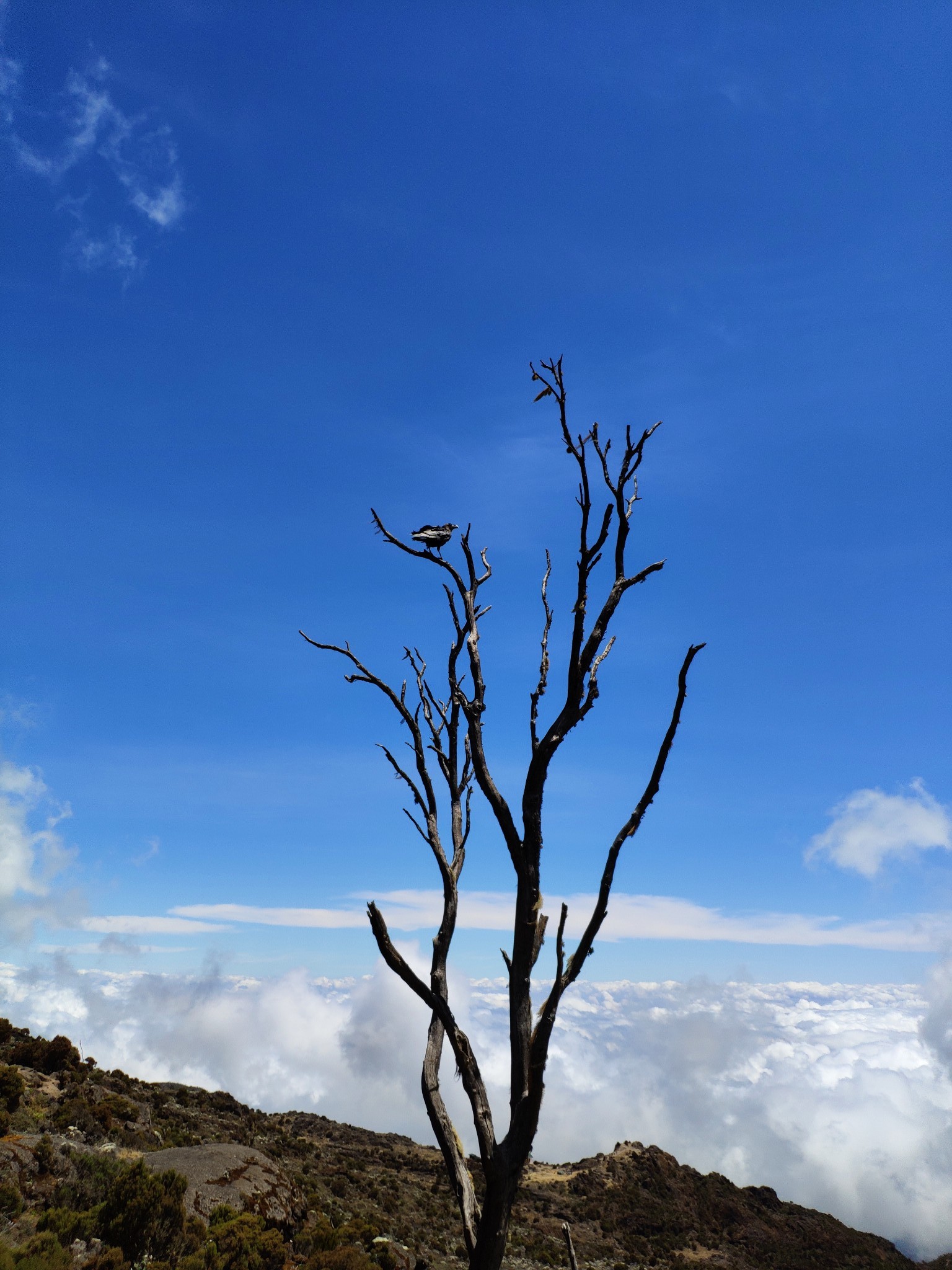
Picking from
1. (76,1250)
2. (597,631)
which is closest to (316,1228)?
(76,1250)

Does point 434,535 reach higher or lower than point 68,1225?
higher

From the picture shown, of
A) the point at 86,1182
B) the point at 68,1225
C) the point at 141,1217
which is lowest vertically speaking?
the point at 86,1182

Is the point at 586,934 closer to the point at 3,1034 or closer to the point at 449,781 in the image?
the point at 449,781

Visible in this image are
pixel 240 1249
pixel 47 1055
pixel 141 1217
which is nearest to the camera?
pixel 141 1217

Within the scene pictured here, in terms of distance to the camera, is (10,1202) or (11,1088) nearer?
(10,1202)

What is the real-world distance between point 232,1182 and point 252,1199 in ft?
3.22

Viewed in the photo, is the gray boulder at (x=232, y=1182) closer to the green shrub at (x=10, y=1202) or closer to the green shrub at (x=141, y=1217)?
the green shrub at (x=141, y=1217)

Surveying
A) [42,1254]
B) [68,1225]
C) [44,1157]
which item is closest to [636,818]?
[42,1254]

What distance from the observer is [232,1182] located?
66.8ft

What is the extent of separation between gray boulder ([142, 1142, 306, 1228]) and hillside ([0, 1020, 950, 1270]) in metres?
0.07

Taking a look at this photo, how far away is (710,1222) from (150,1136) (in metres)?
84.3

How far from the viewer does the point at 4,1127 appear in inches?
773

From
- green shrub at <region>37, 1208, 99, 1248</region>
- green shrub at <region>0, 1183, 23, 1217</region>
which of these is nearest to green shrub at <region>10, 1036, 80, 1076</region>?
green shrub at <region>0, 1183, 23, 1217</region>

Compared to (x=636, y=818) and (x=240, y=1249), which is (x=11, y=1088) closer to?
(x=240, y=1249)
